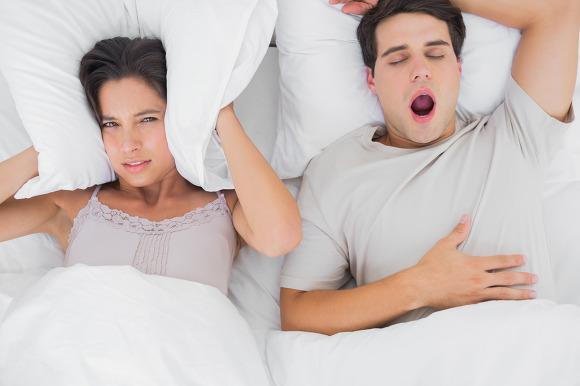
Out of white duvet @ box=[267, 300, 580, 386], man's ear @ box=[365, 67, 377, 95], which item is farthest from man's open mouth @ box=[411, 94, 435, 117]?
white duvet @ box=[267, 300, 580, 386]

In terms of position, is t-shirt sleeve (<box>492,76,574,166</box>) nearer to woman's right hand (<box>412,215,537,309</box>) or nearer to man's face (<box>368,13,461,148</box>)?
man's face (<box>368,13,461,148</box>)

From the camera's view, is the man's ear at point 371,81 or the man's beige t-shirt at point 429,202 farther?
the man's ear at point 371,81

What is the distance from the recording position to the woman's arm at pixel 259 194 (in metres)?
1.43

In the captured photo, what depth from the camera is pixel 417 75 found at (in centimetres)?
150

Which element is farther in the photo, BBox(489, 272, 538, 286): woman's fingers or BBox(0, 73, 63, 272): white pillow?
BBox(0, 73, 63, 272): white pillow

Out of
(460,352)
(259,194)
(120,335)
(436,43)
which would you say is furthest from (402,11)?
(120,335)

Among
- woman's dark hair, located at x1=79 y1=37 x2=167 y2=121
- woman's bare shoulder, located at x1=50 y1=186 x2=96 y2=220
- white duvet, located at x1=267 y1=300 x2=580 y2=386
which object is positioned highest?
woman's dark hair, located at x1=79 y1=37 x2=167 y2=121

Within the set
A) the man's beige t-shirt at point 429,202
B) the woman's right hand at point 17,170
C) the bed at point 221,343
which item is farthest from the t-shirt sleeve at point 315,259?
the woman's right hand at point 17,170

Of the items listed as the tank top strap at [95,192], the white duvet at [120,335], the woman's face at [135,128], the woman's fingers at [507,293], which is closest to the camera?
the white duvet at [120,335]

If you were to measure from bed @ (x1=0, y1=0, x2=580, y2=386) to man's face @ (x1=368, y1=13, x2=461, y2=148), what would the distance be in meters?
0.42

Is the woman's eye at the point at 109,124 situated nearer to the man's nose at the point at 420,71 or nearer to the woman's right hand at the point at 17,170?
the woman's right hand at the point at 17,170

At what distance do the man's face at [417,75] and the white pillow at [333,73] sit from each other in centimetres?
8

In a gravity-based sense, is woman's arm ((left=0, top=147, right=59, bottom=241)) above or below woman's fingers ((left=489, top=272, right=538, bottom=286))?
above

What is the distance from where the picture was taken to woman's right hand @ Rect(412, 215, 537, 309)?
4.53ft
